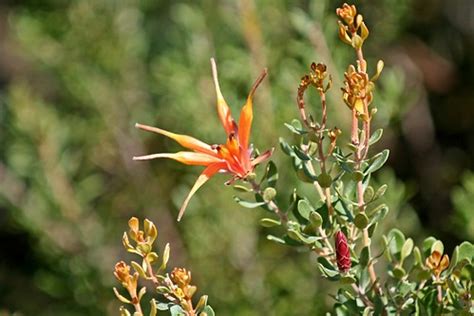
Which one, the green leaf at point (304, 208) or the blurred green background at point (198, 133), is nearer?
the green leaf at point (304, 208)

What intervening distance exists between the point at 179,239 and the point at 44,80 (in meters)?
1.22

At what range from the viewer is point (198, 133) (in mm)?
2047

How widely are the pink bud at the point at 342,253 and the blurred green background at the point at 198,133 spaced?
25.8 inches

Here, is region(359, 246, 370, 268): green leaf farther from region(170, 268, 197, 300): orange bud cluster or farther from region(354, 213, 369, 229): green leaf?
region(170, 268, 197, 300): orange bud cluster

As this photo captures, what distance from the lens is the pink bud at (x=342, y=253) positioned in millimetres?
945

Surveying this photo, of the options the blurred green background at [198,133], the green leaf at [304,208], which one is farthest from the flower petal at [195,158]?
the blurred green background at [198,133]

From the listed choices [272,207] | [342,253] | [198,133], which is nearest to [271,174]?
[272,207]

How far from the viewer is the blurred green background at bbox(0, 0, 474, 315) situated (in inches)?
74.9

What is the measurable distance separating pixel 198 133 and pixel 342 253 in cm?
113

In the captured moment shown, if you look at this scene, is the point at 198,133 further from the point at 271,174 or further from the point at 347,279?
the point at 347,279

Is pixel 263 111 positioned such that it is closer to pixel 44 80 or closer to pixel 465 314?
pixel 465 314

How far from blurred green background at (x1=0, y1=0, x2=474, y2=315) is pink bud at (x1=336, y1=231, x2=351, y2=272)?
656mm

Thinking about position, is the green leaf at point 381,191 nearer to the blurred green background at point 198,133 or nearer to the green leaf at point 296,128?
the green leaf at point 296,128

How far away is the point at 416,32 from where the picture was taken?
264cm
